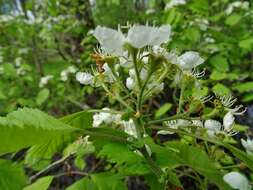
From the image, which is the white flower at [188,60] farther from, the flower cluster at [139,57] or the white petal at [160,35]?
the white petal at [160,35]

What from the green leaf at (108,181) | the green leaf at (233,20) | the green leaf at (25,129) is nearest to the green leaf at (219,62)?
the green leaf at (233,20)

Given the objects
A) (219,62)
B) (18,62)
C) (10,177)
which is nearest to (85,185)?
(10,177)

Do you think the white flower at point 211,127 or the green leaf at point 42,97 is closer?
the white flower at point 211,127

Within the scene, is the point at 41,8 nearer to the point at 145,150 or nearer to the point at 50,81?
the point at 50,81

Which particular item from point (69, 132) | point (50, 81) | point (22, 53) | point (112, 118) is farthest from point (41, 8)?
point (69, 132)

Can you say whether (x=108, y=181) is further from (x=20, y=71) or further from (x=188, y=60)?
(x=20, y=71)

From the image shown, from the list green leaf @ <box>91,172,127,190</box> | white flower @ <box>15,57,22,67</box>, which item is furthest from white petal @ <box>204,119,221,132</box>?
white flower @ <box>15,57,22,67</box>

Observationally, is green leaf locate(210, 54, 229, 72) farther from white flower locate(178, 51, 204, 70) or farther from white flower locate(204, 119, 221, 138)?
white flower locate(178, 51, 204, 70)
